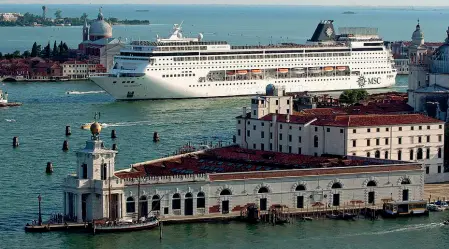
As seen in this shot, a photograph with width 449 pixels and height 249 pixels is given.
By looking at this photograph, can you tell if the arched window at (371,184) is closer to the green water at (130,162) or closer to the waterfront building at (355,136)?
the green water at (130,162)

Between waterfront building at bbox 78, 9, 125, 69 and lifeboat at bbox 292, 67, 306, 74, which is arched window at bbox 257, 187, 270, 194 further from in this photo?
waterfront building at bbox 78, 9, 125, 69

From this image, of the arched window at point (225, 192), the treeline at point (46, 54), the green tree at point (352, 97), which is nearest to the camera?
the arched window at point (225, 192)

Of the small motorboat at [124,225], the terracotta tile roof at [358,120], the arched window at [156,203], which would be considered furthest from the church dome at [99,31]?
the small motorboat at [124,225]

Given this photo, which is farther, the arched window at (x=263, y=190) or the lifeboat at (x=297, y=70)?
the lifeboat at (x=297, y=70)

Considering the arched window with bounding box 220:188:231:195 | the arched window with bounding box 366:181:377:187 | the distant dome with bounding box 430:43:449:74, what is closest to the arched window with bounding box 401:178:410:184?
the arched window with bounding box 366:181:377:187

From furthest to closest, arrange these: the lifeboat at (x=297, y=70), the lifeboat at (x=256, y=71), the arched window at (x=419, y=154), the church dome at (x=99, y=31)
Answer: the church dome at (x=99, y=31) → the lifeboat at (x=297, y=70) → the lifeboat at (x=256, y=71) → the arched window at (x=419, y=154)

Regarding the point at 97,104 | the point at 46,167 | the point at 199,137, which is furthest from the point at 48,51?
the point at 46,167

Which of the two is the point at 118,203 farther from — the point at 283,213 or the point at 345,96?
the point at 345,96

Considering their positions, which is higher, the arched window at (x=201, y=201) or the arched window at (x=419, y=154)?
the arched window at (x=419, y=154)
